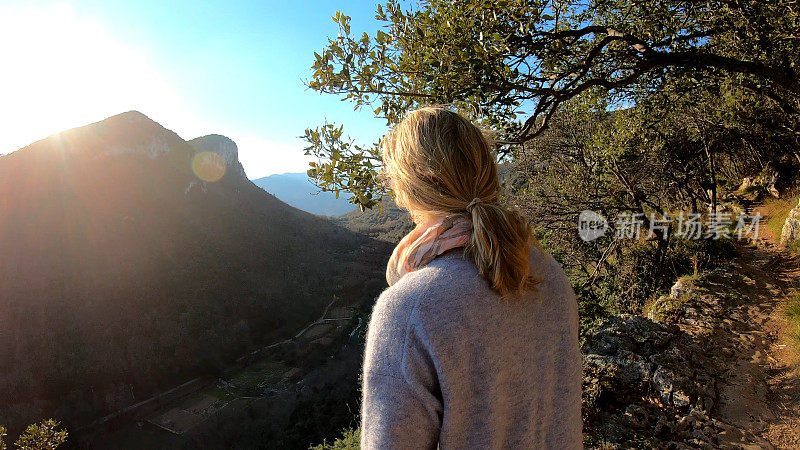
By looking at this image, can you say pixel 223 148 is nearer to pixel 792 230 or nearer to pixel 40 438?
pixel 40 438

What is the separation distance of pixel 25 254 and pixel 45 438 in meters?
44.9

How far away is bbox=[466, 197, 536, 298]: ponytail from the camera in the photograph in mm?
946

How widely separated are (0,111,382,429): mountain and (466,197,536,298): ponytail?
3883cm

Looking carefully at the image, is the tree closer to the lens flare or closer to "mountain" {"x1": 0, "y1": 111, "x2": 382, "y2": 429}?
"mountain" {"x1": 0, "y1": 111, "x2": 382, "y2": 429}

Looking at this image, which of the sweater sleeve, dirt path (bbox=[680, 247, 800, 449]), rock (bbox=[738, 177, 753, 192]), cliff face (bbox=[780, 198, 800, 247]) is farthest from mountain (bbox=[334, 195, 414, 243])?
the sweater sleeve

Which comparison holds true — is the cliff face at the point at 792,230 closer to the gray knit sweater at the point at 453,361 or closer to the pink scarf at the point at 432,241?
the gray knit sweater at the point at 453,361

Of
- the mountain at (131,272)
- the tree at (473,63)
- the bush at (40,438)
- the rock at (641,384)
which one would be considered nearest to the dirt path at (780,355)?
the rock at (641,384)

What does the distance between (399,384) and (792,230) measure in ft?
29.5

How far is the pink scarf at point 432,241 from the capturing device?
3.29 feet

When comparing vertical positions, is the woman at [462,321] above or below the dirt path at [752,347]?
above

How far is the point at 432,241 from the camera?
1036 millimetres

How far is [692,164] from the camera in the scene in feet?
24.6

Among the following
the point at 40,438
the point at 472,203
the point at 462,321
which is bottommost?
the point at 40,438

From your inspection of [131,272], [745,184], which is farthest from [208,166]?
[745,184]
